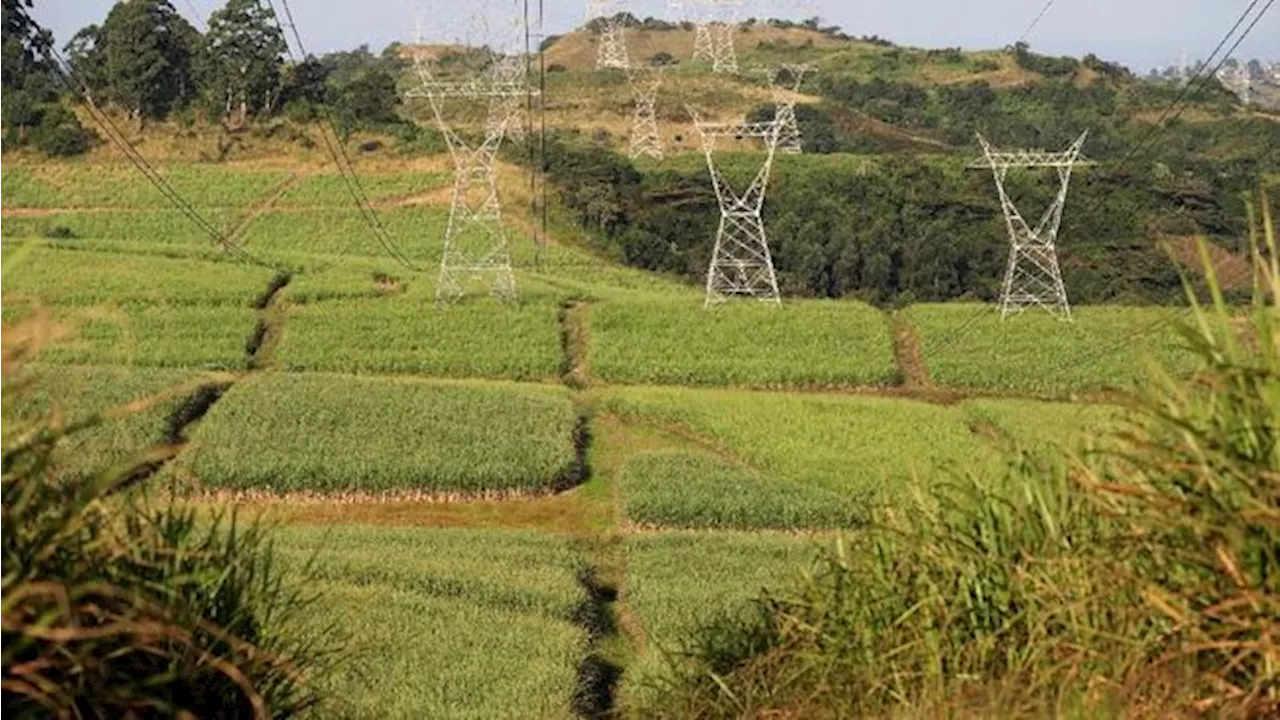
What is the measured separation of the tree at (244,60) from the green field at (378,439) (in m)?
31.3

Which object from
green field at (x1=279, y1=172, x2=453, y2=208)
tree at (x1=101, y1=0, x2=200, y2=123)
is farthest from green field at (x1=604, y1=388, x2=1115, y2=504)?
tree at (x1=101, y1=0, x2=200, y2=123)

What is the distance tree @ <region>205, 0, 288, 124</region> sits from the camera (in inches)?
2299

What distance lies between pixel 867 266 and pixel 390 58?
80.5m

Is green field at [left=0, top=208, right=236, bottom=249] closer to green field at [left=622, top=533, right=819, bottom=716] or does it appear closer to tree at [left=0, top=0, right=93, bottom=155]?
tree at [left=0, top=0, right=93, bottom=155]

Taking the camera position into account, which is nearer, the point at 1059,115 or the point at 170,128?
the point at 170,128

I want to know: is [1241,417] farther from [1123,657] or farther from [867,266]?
[867,266]

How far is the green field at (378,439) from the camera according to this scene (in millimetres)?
23969

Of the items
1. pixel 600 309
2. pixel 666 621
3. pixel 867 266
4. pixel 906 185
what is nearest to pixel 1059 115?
pixel 906 185

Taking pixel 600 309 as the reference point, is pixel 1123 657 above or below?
above

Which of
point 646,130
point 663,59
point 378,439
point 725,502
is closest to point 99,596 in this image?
point 725,502

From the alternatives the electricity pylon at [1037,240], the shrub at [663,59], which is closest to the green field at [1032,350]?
the electricity pylon at [1037,240]

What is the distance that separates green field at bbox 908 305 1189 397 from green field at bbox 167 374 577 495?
9.95 metres

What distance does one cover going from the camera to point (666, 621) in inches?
643

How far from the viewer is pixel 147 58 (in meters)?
58.2
